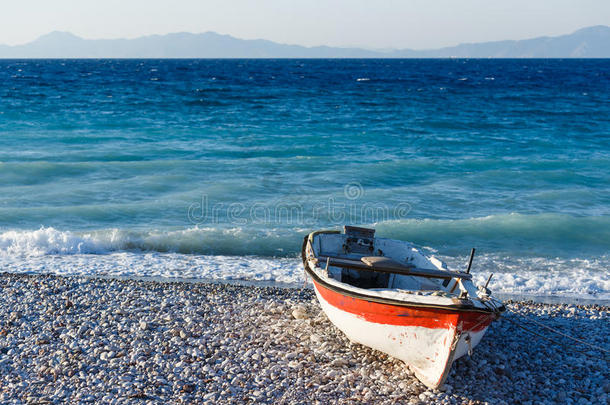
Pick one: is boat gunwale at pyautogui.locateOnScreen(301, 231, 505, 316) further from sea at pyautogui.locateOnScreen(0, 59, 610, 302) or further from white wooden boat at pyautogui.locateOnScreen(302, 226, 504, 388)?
sea at pyautogui.locateOnScreen(0, 59, 610, 302)

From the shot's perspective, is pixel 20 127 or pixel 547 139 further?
pixel 20 127

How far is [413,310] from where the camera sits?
7.13 m

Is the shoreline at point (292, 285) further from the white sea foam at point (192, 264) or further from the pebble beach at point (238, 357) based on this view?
the pebble beach at point (238, 357)

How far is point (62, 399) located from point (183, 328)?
2.24m

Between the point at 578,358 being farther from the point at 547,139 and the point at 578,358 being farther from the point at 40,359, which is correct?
the point at 547,139

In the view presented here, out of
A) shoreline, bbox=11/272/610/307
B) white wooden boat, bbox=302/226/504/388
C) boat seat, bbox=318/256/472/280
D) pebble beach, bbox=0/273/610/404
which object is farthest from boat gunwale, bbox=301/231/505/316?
shoreline, bbox=11/272/610/307

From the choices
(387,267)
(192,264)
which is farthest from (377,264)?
(192,264)

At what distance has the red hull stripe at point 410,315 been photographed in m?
6.86

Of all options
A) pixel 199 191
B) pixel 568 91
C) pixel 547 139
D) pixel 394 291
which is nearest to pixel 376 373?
pixel 394 291

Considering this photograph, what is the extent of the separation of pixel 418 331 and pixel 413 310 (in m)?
0.30

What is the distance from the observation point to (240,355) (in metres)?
8.12

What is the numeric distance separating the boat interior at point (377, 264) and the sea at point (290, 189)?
209 centimetres

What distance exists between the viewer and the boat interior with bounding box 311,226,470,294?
841 cm

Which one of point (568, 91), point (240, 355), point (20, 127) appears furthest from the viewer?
point (568, 91)
